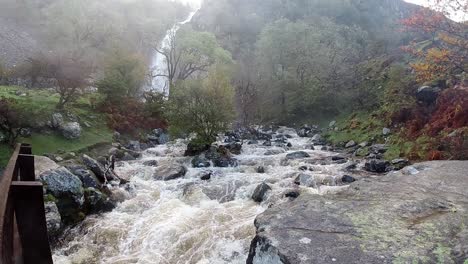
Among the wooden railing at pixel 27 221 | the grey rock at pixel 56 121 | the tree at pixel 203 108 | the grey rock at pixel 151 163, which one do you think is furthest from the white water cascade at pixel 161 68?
the wooden railing at pixel 27 221

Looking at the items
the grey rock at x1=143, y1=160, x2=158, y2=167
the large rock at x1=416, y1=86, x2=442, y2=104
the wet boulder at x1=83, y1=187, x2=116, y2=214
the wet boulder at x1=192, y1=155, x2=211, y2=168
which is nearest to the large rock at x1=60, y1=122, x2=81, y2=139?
the grey rock at x1=143, y1=160, x2=158, y2=167

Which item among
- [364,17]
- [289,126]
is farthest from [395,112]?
[364,17]

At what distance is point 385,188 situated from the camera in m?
7.42

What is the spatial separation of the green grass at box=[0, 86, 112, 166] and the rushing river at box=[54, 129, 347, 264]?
439 cm

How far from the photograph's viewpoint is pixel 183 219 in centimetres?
1206

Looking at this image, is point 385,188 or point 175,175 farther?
point 175,175

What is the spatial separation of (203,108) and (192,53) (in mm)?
21735

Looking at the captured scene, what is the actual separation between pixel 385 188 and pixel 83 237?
933 centimetres

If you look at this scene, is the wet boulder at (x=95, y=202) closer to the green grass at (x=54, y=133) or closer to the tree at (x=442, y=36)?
the green grass at (x=54, y=133)

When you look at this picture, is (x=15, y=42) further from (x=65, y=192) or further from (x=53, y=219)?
(x=53, y=219)

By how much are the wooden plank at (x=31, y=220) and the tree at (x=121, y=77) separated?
2954 cm

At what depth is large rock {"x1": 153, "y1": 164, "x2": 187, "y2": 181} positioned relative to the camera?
17.4 metres

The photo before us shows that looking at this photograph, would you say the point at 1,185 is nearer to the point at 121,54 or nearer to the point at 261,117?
the point at 121,54

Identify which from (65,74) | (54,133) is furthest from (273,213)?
(65,74)
